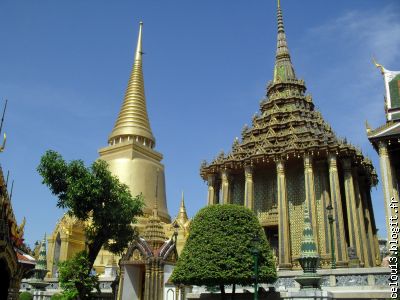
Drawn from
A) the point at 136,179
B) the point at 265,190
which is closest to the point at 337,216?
the point at 265,190

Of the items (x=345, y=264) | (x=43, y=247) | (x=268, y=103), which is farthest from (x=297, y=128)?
(x=43, y=247)

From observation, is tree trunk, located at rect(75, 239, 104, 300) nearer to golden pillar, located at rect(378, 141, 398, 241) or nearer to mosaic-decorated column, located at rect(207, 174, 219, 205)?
A: mosaic-decorated column, located at rect(207, 174, 219, 205)

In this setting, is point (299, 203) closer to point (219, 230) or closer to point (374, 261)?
point (374, 261)

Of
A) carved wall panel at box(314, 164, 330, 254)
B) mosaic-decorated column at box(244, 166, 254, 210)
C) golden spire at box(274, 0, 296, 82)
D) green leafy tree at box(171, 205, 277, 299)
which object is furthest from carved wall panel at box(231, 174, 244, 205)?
green leafy tree at box(171, 205, 277, 299)

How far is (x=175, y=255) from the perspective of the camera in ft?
83.7

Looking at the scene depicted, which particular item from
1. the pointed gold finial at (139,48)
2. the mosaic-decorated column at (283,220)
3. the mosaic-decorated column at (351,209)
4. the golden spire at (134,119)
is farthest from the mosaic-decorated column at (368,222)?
the pointed gold finial at (139,48)

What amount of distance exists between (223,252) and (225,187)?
15.5m

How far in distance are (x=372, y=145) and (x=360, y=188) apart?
35.7ft

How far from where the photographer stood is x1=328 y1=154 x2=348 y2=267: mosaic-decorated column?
Result: 27375 millimetres

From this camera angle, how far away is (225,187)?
33.8 m

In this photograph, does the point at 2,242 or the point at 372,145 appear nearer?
the point at 2,242

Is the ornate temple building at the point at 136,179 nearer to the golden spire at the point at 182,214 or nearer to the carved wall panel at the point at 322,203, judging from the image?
the golden spire at the point at 182,214

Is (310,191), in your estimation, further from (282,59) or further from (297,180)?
(282,59)

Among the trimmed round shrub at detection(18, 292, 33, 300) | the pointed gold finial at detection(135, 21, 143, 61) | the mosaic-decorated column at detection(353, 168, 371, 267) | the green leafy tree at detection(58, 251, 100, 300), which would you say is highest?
the pointed gold finial at detection(135, 21, 143, 61)
